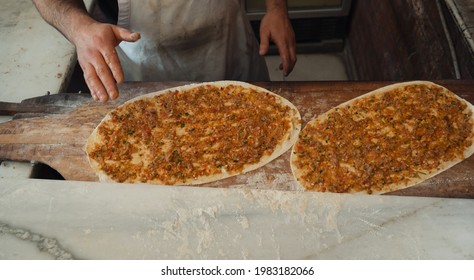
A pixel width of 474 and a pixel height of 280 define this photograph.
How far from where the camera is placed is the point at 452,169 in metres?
A: 2.07

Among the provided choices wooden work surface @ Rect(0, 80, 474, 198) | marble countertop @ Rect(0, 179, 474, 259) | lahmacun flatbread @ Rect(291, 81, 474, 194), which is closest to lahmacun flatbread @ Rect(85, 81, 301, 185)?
wooden work surface @ Rect(0, 80, 474, 198)

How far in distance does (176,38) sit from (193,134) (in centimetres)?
66

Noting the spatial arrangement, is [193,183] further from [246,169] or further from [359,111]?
[359,111]

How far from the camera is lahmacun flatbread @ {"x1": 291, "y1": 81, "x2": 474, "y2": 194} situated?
207 cm

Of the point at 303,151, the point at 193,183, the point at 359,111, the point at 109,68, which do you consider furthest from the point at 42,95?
the point at 359,111

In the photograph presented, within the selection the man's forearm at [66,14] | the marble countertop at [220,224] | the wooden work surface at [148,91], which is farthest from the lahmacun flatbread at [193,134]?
the man's forearm at [66,14]

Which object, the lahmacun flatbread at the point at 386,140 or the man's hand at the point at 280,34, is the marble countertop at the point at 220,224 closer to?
A: the lahmacun flatbread at the point at 386,140

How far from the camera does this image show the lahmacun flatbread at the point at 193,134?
216cm

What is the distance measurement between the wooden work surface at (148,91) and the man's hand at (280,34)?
15 cm

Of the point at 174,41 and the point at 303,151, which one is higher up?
the point at 174,41

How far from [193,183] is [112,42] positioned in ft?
2.67

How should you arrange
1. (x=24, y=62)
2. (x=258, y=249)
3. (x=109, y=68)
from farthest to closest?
1. (x=24, y=62)
2. (x=109, y=68)
3. (x=258, y=249)

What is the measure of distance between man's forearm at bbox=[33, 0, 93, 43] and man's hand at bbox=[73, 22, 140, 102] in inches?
6.6

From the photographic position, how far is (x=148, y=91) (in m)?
2.53
